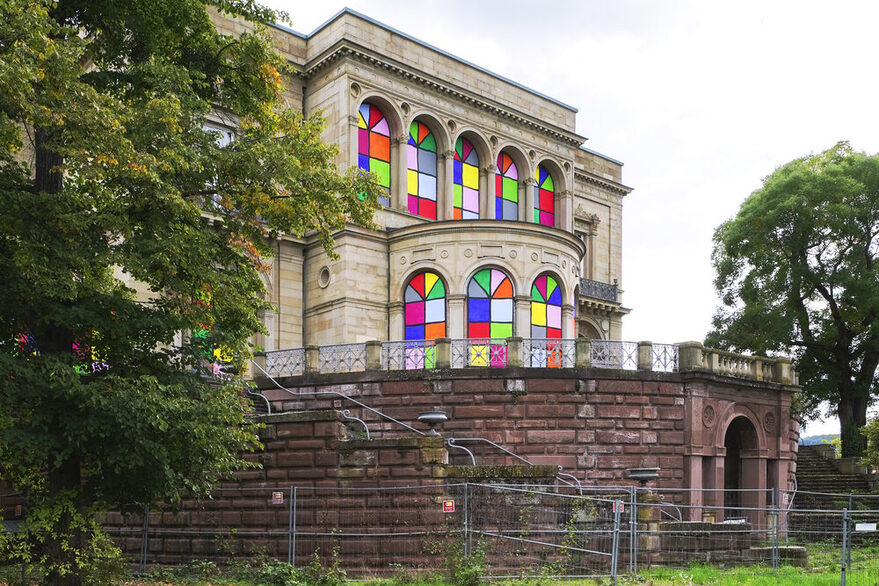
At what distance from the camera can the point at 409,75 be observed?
3256 centimetres

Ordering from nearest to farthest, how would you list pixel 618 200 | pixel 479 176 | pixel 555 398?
pixel 555 398, pixel 479 176, pixel 618 200

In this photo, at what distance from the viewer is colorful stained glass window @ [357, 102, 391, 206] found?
31.8 meters

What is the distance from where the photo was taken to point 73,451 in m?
14.3

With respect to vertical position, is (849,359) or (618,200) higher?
(618,200)

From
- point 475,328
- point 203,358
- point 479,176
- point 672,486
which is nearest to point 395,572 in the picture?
point 203,358

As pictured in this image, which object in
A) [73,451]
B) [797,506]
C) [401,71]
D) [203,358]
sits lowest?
[797,506]

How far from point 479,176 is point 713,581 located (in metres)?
21.9

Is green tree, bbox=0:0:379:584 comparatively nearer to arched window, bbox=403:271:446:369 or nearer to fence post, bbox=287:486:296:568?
fence post, bbox=287:486:296:568

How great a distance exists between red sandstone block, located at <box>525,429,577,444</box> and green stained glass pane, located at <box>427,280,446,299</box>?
8.12m

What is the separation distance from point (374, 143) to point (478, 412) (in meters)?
12.4

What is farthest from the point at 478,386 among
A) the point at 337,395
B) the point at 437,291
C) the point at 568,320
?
the point at 568,320

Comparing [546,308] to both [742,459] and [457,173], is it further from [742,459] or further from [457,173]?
[742,459]

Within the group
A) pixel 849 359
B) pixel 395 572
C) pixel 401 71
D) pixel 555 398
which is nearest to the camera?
pixel 395 572

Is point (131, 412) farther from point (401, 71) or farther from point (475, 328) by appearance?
point (401, 71)
